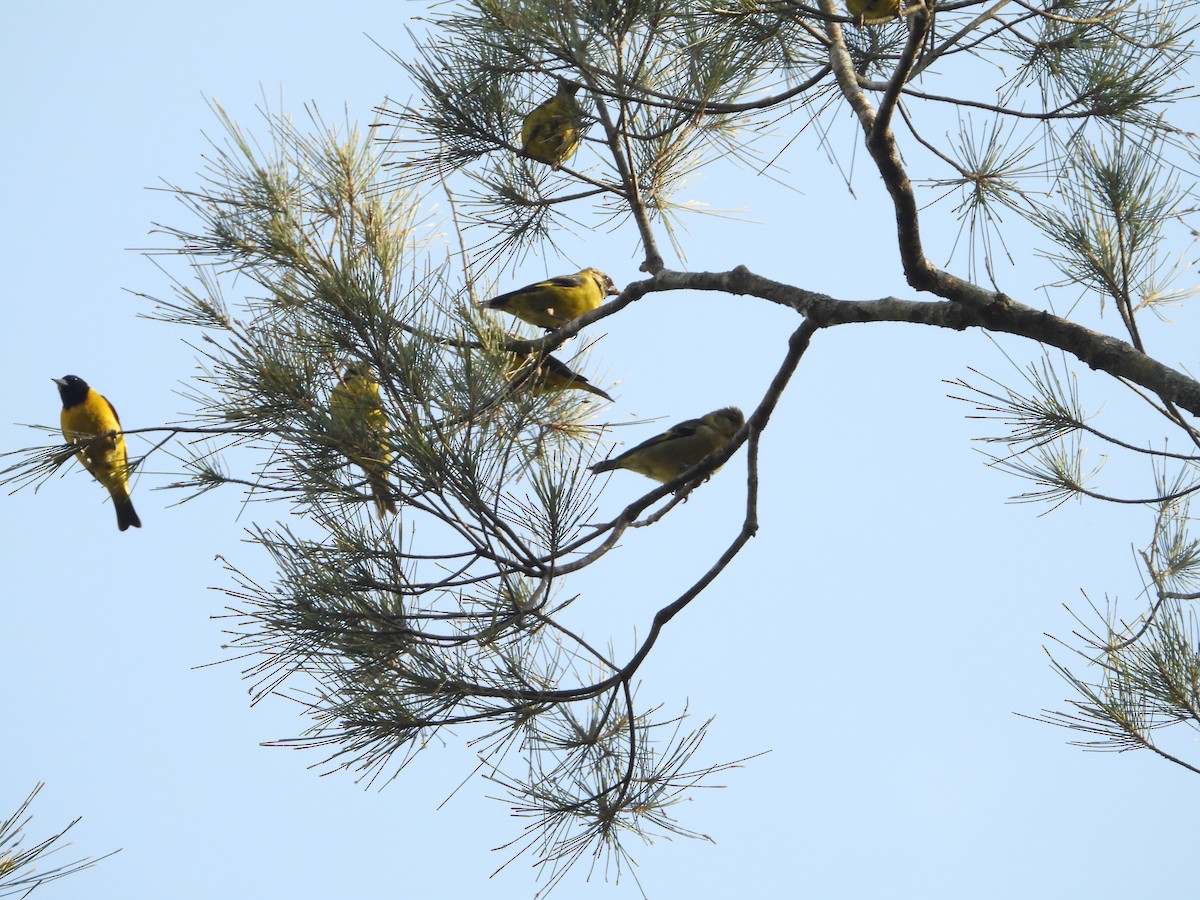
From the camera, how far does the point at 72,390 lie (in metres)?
6.16

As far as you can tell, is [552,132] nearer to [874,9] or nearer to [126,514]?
[874,9]

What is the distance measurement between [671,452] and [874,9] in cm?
178

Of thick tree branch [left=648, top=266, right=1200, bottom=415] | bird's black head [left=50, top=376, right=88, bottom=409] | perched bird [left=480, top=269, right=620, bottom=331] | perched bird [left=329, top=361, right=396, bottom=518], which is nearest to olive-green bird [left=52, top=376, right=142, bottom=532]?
bird's black head [left=50, top=376, right=88, bottom=409]

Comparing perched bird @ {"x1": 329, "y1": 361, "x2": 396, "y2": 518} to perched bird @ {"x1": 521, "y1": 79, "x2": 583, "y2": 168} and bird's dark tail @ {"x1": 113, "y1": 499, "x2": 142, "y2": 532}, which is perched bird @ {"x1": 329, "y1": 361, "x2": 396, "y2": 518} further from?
bird's dark tail @ {"x1": 113, "y1": 499, "x2": 142, "y2": 532}

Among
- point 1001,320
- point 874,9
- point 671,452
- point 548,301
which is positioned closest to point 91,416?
point 548,301

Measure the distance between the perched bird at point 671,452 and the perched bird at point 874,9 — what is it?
5.24 ft

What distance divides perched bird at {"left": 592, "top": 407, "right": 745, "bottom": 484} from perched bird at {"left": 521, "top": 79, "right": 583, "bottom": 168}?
1.20 metres

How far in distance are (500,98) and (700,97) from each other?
2.12 ft

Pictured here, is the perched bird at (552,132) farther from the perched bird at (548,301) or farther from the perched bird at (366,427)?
the perched bird at (366,427)

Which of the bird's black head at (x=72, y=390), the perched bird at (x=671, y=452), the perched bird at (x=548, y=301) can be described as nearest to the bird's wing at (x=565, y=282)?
the perched bird at (x=548, y=301)

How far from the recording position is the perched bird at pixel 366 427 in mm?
2199

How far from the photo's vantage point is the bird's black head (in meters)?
6.06

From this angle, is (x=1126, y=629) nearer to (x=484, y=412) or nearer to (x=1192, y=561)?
(x=1192, y=561)

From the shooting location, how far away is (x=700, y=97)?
3.07m
